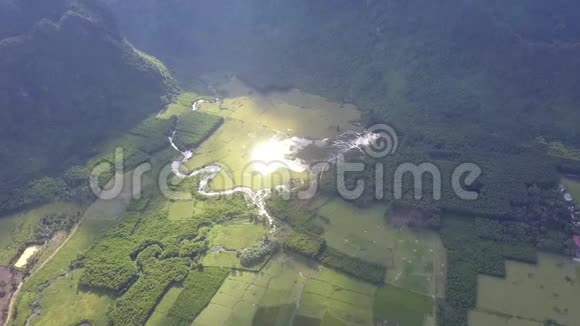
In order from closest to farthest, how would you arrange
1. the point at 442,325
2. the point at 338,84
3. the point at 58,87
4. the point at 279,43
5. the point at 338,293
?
the point at 442,325
the point at 338,293
the point at 58,87
the point at 338,84
the point at 279,43

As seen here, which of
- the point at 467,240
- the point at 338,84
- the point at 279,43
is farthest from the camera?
the point at 279,43

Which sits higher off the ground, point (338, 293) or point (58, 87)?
point (58, 87)

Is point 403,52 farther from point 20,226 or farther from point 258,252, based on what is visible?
point 20,226

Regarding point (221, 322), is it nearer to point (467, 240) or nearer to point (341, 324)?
point (341, 324)

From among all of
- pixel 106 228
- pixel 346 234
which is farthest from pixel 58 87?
pixel 346 234

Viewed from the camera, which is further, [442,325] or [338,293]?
[338,293]

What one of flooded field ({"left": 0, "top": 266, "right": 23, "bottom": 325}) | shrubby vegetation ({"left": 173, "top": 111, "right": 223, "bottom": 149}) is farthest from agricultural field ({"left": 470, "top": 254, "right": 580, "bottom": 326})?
flooded field ({"left": 0, "top": 266, "right": 23, "bottom": 325})

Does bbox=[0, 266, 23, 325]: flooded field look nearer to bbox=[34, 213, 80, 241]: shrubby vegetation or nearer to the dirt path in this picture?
the dirt path
